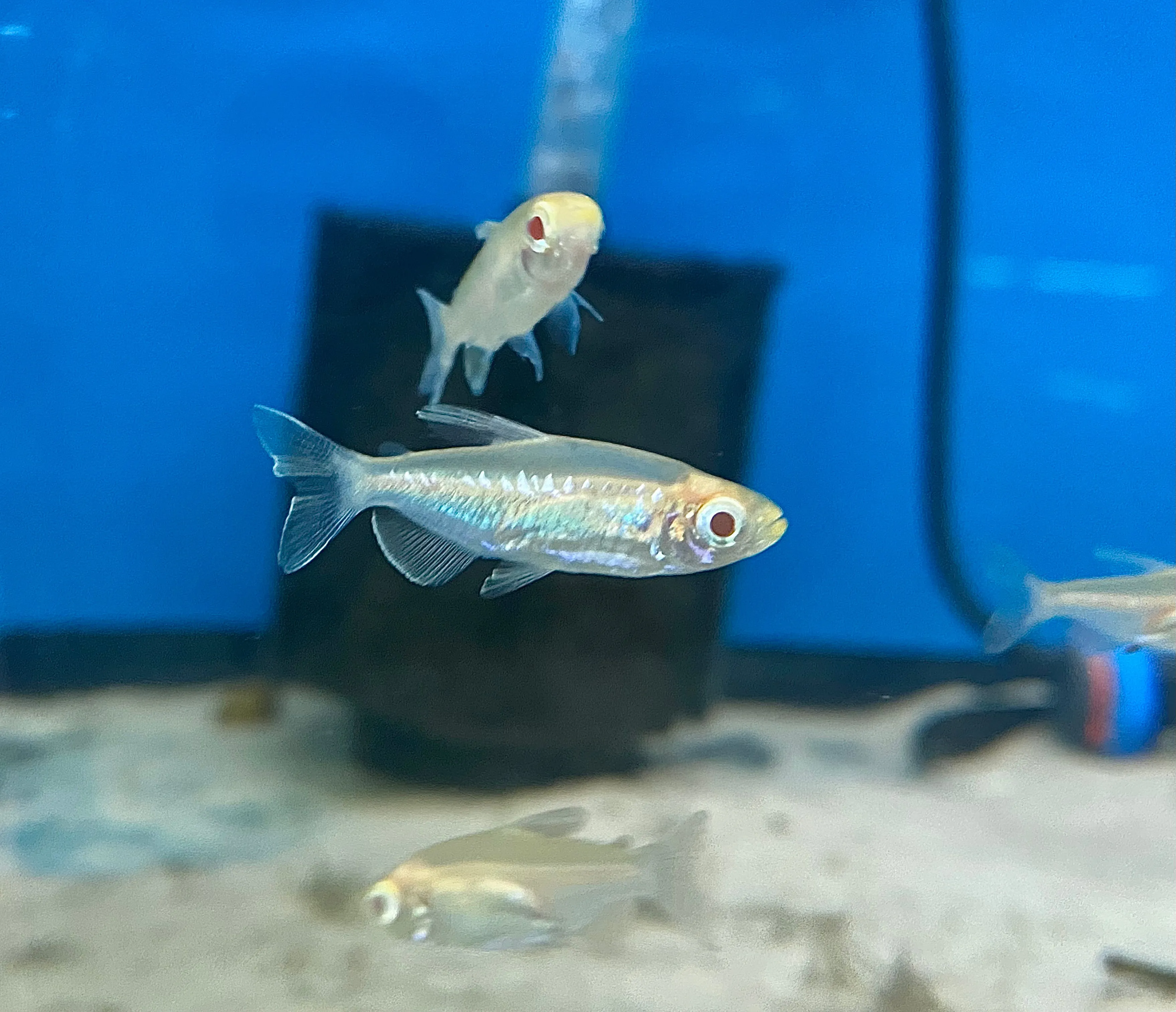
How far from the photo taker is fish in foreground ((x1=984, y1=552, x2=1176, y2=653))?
1.26 meters

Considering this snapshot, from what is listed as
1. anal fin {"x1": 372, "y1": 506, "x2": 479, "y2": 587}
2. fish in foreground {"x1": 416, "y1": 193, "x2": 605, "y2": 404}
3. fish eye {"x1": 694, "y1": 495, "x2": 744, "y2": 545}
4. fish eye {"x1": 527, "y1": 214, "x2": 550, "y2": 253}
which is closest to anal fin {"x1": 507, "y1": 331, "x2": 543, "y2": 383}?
fish in foreground {"x1": 416, "y1": 193, "x2": 605, "y2": 404}

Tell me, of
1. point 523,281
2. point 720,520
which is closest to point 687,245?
point 523,281

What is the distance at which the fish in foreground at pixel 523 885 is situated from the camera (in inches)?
43.3

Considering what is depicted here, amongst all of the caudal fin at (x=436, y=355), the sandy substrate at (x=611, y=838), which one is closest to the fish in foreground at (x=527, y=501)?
the caudal fin at (x=436, y=355)

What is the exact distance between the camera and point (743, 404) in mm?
1934

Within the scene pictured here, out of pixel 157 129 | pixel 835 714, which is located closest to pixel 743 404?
pixel 835 714

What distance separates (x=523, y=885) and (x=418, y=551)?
0.48 metres

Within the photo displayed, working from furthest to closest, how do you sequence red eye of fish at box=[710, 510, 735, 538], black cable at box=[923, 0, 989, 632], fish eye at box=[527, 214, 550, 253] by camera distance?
black cable at box=[923, 0, 989, 632] → fish eye at box=[527, 214, 550, 253] → red eye of fish at box=[710, 510, 735, 538]

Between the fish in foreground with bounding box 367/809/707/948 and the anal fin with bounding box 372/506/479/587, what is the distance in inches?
15.8

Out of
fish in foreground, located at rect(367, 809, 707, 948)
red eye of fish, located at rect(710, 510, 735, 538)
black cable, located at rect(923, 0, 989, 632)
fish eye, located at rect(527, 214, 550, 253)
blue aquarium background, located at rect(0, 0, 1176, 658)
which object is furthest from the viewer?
black cable, located at rect(923, 0, 989, 632)

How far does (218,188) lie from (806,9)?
162 centimetres

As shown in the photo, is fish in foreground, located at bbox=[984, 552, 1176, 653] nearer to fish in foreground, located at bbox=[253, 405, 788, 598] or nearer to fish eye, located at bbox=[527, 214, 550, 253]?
fish in foreground, located at bbox=[253, 405, 788, 598]

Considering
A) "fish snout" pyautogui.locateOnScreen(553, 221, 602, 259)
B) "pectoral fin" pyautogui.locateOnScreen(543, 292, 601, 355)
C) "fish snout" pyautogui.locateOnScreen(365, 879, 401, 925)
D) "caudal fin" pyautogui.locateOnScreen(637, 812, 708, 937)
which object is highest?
"fish snout" pyautogui.locateOnScreen(553, 221, 602, 259)

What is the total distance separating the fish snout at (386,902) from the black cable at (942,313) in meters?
1.87
